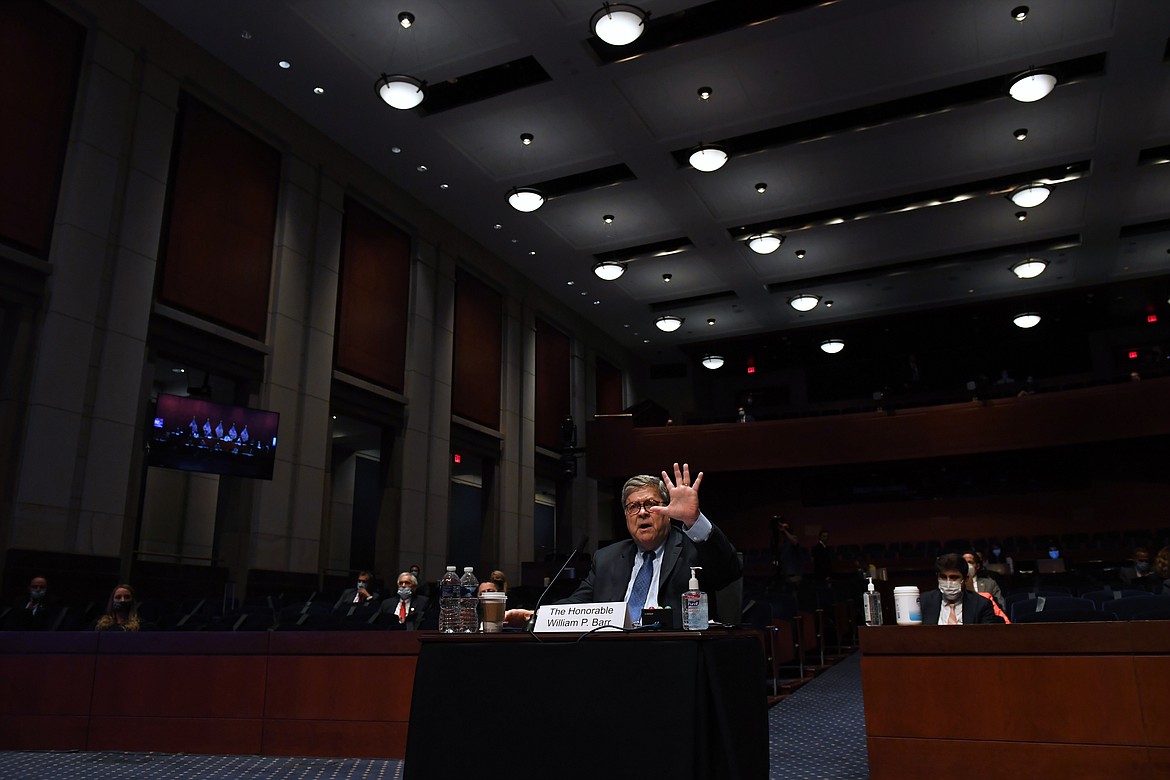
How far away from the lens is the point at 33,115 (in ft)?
28.2

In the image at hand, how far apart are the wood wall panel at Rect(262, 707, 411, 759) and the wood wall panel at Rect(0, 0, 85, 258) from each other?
597 centimetres

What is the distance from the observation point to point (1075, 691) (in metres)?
3.68

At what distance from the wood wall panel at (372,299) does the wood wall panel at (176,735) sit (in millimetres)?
7169

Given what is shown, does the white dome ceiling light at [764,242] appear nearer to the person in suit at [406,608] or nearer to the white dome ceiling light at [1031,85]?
the white dome ceiling light at [1031,85]

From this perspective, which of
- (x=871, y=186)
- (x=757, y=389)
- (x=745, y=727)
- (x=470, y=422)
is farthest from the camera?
(x=757, y=389)

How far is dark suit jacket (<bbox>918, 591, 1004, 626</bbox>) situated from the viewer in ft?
16.3

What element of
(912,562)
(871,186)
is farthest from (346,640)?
(912,562)

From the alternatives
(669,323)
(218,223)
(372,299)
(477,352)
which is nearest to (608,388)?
(669,323)

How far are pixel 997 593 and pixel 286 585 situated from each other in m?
8.08

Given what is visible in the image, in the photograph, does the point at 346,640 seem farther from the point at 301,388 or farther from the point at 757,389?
the point at 757,389

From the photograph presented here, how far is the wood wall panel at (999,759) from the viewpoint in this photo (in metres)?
3.54

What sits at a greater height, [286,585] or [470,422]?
[470,422]

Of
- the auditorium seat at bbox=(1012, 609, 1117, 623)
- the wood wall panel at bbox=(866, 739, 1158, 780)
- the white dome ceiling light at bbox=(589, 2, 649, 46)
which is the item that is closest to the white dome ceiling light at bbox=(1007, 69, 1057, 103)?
the white dome ceiling light at bbox=(589, 2, 649, 46)

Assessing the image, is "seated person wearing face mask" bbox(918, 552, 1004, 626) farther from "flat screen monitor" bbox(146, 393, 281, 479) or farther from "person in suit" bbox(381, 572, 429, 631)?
"flat screen monitor" bbox(146, 393, 281, 479)
